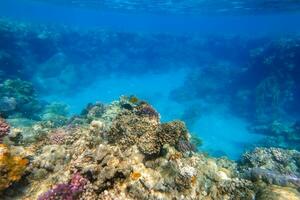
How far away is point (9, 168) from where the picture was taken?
5605 mm

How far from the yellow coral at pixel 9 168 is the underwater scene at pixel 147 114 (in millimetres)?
23

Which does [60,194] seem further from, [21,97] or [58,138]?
[21,97]

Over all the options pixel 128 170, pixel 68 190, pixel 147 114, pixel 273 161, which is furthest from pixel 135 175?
pixel 273 161

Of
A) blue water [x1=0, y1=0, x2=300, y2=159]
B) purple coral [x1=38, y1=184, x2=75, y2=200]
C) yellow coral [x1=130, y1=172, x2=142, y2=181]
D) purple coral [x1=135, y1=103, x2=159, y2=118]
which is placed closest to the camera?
purple coral [x1=38, y1=184, x2=75, y2=200]

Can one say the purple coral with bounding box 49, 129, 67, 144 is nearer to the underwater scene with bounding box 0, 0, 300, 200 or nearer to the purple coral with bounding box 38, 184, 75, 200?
the underwater scene with bounding box 0, 0, 300, 200

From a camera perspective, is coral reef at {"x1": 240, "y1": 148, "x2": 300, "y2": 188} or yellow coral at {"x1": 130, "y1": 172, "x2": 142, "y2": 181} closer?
yellow coral at {"x1": 130, "y1": 172, "x2": 142, "y2": 181}

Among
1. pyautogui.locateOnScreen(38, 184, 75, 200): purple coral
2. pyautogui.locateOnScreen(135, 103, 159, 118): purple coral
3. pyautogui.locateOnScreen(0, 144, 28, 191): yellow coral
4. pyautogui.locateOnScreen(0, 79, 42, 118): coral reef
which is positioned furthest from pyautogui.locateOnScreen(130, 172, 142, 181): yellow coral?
pyautogui.locateOnScreen(0, 79, 42, 118): coral reef

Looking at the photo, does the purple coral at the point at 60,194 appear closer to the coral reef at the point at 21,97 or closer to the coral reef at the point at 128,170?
the coral reef at the point at 128,170

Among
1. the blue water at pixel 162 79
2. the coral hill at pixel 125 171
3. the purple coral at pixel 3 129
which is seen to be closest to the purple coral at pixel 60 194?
the coral hill at pixel 125 171

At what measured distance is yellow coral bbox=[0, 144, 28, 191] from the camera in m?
5.41

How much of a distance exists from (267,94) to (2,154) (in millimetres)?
29581

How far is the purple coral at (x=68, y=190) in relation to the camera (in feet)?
15.9

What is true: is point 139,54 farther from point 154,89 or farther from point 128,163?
point 128,163

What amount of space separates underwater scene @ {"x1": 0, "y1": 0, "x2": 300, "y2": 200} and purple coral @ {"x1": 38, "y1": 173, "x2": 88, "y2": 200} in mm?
19
